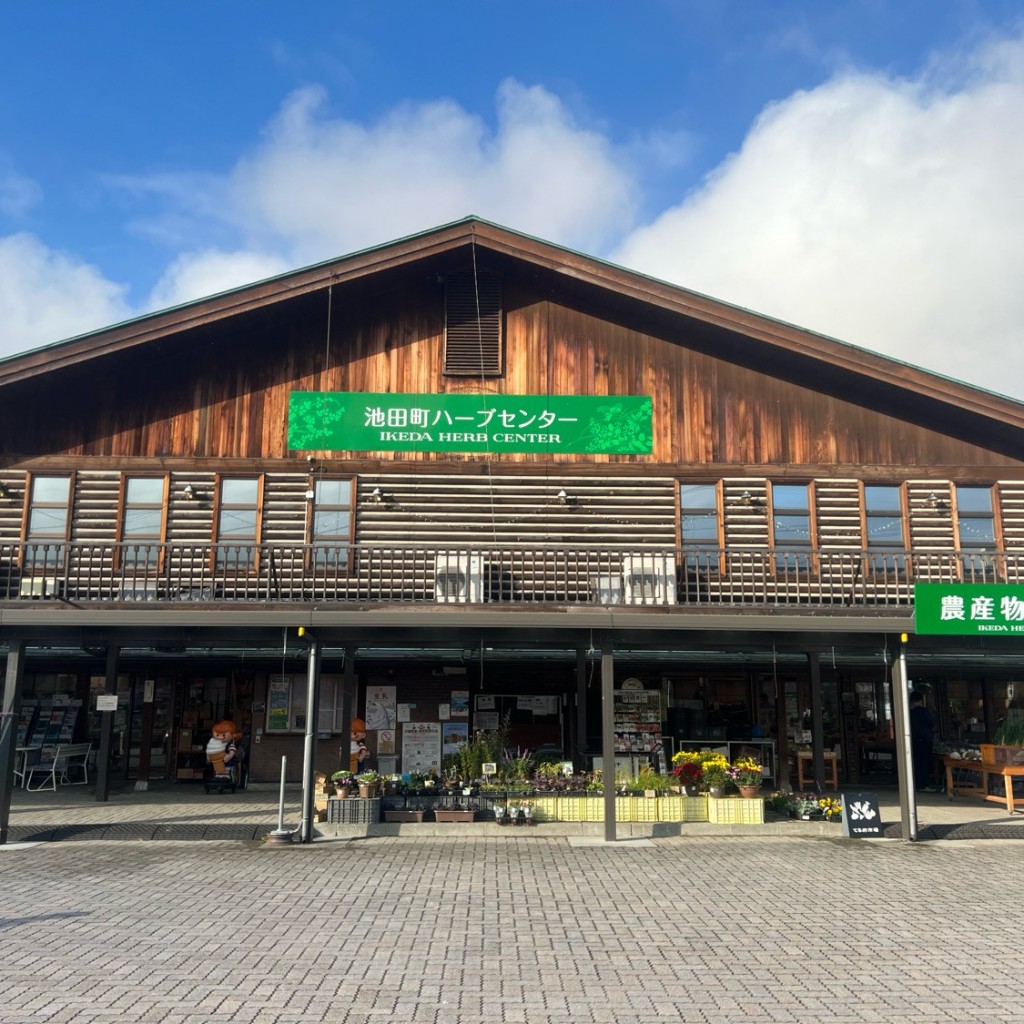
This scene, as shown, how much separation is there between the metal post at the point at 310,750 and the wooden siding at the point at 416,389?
4273 mm

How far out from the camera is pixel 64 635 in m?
14.3

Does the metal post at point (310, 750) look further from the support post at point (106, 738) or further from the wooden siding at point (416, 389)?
the wooden siding at point (416, 389)

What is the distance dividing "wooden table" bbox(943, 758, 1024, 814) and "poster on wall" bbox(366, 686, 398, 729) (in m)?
9.91

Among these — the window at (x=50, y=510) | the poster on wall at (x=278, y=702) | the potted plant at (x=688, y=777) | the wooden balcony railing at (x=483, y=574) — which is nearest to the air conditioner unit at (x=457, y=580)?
the wooden balcony railing at (x=483, y=574)

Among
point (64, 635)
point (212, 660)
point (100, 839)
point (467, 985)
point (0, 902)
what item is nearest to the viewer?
point (467, 985)

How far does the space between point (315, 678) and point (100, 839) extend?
3.59m

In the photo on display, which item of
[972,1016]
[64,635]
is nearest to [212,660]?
[64,635]

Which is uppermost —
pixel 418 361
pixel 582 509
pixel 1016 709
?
pixel 418 361

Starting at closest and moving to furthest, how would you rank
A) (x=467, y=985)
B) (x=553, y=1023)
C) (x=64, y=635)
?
1. (x=553, y=1023)
2. (x=467, y=985)
3. (x=64, y=635)

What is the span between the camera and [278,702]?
18484 millimetres

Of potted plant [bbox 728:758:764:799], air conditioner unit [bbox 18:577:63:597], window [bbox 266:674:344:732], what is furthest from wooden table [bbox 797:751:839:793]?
air conditioner unit [bbox 18:577:63:597]

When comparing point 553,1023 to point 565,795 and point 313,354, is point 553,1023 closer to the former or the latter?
point 565,795

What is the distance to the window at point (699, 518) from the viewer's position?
55.9 ft

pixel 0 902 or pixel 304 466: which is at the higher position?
pixel 304 466
